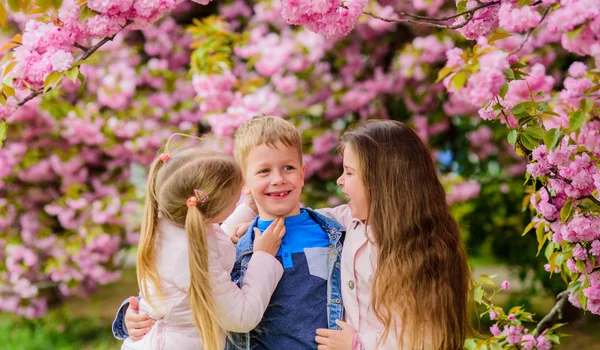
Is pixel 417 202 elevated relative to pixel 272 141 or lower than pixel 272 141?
lower

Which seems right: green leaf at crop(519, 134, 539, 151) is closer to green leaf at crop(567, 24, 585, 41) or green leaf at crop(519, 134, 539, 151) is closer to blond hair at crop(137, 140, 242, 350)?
green leaf at crop(567, 24, 585, 41)

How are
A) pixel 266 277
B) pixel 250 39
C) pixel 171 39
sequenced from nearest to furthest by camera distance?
pixel 266 277, pixel 250 39, pixel 171 39

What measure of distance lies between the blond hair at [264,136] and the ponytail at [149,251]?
33cm

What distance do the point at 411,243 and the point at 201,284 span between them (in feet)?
2.42

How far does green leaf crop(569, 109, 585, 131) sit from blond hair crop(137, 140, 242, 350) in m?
1.10

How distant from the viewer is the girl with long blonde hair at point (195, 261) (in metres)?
2.24

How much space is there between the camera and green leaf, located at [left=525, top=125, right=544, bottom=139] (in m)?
2.27

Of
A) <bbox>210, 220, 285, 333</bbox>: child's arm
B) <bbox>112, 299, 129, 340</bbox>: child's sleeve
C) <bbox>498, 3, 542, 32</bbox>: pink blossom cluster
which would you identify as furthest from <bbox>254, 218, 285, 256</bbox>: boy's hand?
<bbox>498, 3, 542, 32</bbox>: pink blossom cluster

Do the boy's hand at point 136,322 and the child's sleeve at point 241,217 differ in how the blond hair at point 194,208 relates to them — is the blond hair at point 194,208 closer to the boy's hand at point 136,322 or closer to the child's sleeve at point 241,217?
the boy's hand at point 136,322

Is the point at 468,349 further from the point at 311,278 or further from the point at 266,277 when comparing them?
the point at 266,277

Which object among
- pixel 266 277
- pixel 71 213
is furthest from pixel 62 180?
pixel 266 277

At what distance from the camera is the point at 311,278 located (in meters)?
2.45

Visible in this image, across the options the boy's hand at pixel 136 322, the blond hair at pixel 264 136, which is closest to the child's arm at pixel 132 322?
the boy's hand at pixel 136 322

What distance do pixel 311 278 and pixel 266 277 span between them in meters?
0.18
